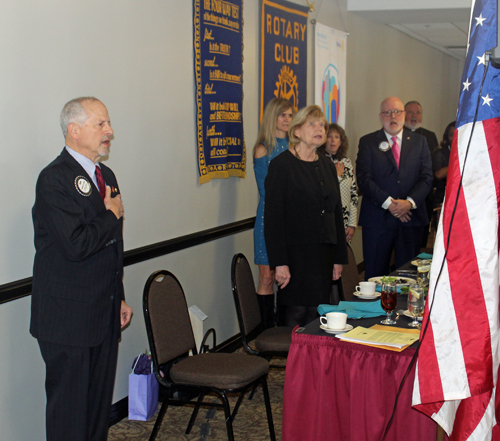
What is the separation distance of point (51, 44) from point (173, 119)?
44.2 inches

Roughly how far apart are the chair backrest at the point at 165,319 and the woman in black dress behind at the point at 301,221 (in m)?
0.63

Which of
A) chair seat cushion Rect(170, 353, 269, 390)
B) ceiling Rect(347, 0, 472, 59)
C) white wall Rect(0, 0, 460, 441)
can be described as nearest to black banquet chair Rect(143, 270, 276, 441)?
chair seat cushion Rect(170, 353, 269, 390)

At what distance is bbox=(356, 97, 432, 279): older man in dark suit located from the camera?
5141 mm

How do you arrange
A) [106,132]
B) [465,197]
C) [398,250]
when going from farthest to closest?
[398,250]
[106,132]
[465,197]

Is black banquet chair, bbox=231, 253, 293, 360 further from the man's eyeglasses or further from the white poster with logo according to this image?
the white poster with logo

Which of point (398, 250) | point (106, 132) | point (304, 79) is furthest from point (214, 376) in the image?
point (304, 79)

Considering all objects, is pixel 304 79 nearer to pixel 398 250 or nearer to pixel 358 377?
pixel 398 250

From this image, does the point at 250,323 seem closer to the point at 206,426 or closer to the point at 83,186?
the point at 206,426

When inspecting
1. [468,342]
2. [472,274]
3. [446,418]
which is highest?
[472,274]

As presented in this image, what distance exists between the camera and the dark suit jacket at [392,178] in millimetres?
5145

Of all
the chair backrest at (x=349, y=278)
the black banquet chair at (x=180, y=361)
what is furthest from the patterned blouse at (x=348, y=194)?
the black banquet chair at (x=180, y=361)

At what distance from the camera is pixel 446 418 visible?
1.76 m

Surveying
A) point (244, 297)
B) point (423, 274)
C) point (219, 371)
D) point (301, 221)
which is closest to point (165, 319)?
point (219, 371)

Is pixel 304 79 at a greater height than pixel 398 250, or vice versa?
pixel 304 79
